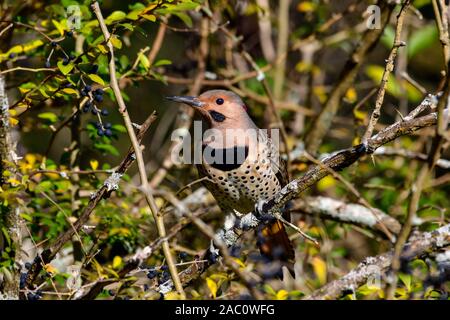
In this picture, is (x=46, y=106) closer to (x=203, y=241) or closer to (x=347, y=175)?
(x=203, y=241)

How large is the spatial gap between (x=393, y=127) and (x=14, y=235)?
1566mm

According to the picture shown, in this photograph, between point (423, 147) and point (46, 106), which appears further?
point (423, 147)

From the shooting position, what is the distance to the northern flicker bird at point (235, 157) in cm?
356

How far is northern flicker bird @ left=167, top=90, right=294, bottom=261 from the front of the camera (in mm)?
3562

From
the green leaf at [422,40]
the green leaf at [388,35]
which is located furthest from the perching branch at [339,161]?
the green leaf at [422,40]

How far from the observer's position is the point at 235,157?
3566 millimetres

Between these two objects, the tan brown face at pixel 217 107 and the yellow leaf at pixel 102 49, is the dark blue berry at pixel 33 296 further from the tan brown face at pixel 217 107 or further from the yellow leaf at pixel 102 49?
the tan brown face at pixel 217 107

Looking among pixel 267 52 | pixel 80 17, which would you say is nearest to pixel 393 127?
pixel 80 17

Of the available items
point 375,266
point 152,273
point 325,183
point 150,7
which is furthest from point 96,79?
point 325,183

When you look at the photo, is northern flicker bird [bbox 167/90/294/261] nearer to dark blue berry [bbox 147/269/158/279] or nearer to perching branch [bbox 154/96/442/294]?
perching branch [bbox 154/96/442/294]

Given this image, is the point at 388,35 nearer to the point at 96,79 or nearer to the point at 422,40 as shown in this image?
the point at 422,40

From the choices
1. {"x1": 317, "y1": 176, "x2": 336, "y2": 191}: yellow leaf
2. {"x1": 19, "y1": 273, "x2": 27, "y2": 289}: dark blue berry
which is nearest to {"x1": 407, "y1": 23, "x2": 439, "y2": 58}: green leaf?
{"x1": 317, "y1": 176, "x2": 336, "y2": 191}: yellow leaf

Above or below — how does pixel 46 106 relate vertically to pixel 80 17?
below
